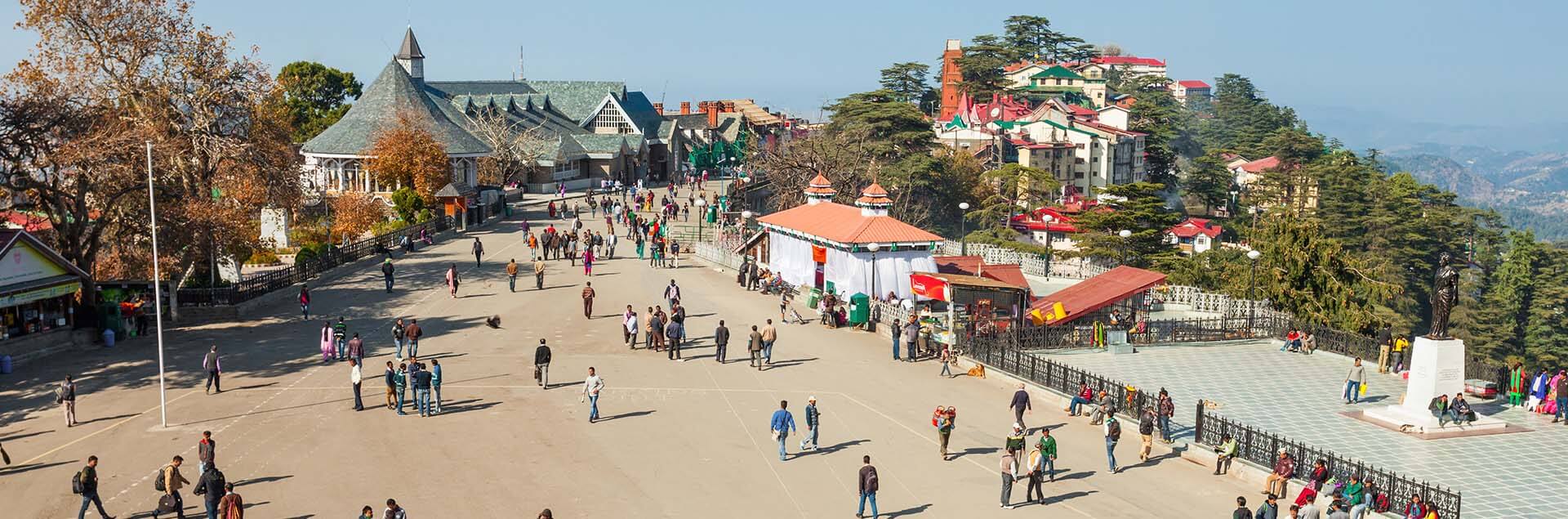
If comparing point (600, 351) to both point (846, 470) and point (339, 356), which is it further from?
point (846, 470)

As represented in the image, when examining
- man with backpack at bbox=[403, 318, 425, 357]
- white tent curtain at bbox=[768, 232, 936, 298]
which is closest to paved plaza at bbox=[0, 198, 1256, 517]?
man with backpack at bbox=[403, 318, 425, 357]

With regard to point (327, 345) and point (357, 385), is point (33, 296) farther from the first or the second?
point (357, 385)

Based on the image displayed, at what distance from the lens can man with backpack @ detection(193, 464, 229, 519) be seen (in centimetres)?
1784

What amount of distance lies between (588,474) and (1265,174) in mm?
86009

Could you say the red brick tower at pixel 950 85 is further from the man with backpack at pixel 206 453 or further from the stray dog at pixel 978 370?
the man with backpack at pixel 206 453

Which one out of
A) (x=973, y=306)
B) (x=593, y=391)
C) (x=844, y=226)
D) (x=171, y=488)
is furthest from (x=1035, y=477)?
(x=844, y=226)

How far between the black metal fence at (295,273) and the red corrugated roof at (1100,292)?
22970mm

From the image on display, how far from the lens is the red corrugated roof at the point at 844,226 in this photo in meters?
37.6

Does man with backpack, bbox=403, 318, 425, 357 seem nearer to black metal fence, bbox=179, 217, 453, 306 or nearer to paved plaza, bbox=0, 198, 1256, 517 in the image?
paved plaza, bbox=0, 198, 1256, 517

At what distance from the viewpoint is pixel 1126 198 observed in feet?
198

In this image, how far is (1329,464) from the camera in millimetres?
20750

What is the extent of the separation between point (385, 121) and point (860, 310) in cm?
4180

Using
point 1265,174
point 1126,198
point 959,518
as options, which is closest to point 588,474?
point 959,518

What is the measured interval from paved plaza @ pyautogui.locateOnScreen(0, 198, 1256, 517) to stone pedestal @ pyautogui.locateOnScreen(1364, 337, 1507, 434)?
6.13m
